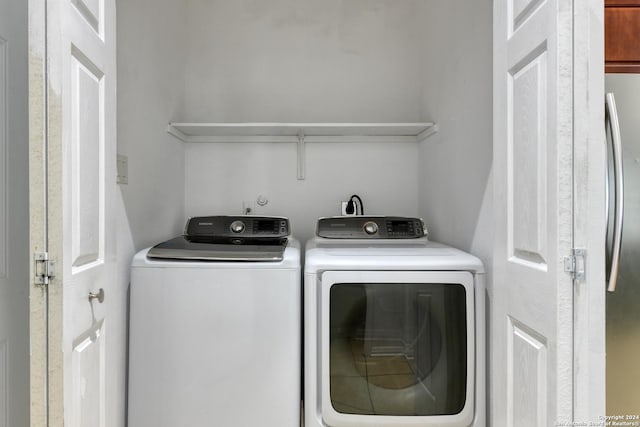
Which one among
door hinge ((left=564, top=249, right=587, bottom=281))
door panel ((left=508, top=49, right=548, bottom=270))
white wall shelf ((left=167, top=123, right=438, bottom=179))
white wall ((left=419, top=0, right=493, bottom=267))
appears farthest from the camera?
white wall shelf ((left=167, top=123, right=438, bottom=179))

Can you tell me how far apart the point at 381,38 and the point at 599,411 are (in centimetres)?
229

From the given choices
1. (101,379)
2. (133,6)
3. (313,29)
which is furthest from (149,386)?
(313,29)

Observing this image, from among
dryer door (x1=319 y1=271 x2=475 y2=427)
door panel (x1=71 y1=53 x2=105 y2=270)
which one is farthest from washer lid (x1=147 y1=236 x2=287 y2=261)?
door panel (x1=71 y1=53 x2=105 y2=270)

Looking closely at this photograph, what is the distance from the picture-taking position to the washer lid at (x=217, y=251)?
179 centimetres

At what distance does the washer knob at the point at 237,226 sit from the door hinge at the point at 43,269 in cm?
Answer: 119

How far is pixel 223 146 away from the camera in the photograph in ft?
8.82

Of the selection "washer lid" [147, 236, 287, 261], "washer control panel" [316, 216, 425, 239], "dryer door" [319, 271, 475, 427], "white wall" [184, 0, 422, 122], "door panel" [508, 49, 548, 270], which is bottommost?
"dryer door" [319, 271, 475, 427]

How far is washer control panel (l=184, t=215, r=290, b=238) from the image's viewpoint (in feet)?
7.30

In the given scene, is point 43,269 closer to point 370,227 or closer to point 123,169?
A: point 123,169

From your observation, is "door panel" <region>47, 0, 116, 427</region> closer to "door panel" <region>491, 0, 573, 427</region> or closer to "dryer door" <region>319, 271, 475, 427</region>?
"dryer door" <region>319, 271, 475, 427</region>

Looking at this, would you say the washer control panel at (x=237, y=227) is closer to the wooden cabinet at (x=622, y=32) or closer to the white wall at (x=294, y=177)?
the white wall at (x=294, y=177)

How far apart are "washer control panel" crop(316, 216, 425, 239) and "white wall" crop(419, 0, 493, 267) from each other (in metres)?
0.20

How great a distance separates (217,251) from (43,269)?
0.81 metres

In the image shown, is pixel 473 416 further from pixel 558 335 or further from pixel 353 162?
pixel 353 162
